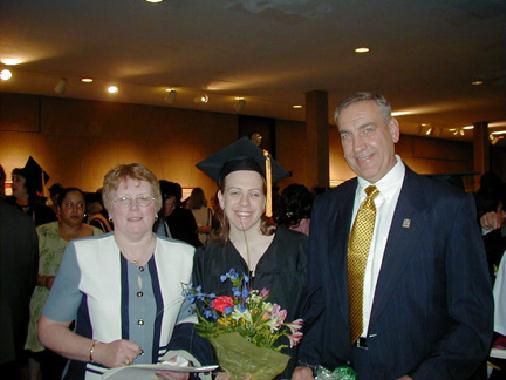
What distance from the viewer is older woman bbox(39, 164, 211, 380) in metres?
2.26

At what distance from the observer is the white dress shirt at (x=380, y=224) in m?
2.18

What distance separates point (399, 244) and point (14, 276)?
2417mm

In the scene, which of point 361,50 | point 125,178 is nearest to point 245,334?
point 125,178

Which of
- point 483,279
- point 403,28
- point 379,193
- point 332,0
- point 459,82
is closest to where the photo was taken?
point 483,279

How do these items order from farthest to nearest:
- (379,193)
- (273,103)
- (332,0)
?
(273,103) → (332,0) → (379,193)

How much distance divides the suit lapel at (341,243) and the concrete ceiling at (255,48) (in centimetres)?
425

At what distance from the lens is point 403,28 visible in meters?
7.29

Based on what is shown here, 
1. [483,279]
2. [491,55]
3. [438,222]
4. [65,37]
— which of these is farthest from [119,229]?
[491,55]

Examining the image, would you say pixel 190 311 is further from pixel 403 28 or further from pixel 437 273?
pixel 403 28

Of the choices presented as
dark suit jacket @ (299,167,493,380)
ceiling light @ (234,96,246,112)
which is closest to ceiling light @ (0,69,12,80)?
ceiling light @ (234,96,246,112)

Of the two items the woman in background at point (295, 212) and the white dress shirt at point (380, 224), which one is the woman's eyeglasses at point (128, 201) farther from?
the woman in background at point (295, 212)

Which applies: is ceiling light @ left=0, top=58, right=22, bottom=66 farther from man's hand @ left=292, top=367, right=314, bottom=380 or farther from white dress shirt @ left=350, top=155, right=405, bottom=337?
man's hand @ left=292, top=367, right=314, bottom=380

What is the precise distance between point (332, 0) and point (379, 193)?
14.5 ft

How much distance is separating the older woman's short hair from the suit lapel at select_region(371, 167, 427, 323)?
3.24 ft
